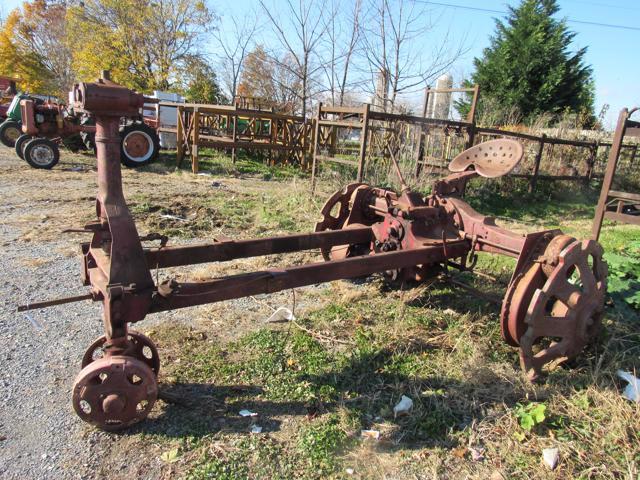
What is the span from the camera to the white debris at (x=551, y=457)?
2.51 meters

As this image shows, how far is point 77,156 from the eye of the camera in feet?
45.3

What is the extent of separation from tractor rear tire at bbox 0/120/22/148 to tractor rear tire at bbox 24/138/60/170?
332 cm

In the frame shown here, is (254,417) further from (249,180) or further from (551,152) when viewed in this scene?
(551,152)

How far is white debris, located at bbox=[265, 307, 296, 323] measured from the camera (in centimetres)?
402

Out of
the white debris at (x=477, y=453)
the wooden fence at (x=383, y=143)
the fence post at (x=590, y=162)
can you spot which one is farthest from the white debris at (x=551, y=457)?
the fence post at (x=590, y=162)

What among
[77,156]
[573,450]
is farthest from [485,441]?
[77,156]

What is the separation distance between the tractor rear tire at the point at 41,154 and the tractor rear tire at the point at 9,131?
10.9 feet

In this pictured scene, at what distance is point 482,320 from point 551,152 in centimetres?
1037

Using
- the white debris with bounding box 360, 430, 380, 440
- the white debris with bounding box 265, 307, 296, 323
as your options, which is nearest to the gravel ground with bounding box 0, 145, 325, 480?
the white debris with bounding box 265, 307, 296, 323

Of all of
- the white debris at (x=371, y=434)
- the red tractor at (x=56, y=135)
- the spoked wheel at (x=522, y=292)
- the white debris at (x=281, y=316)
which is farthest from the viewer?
the red tractor at (x=56, y=135)

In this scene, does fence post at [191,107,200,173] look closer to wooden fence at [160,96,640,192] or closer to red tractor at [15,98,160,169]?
wooden fence at [160,96,640,192]

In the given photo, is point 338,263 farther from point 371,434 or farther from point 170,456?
point 170,456

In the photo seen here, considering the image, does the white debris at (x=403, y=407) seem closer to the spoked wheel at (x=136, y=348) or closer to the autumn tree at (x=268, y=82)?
the spoked wheel at (x=136, y=348)

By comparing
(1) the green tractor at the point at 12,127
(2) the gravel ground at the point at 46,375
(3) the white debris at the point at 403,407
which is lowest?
(2) the gravel ground at the point at 46,375
